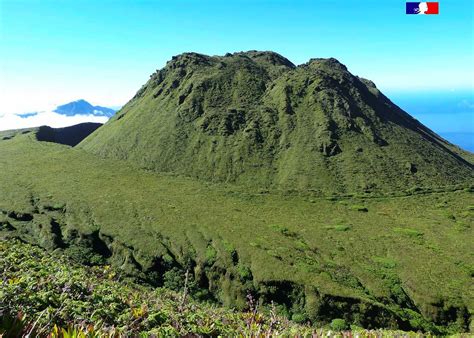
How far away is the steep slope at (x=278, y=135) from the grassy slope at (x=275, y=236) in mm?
14558

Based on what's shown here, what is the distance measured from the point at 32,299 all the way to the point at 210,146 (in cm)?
13823

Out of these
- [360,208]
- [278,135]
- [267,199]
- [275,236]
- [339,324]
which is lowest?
[339,324]

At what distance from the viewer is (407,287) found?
74875 mm

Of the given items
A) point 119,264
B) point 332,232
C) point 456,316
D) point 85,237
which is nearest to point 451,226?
point 332,232

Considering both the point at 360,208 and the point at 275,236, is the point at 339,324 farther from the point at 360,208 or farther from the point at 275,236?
the point at 360,208

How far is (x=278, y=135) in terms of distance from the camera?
15875 centimetres

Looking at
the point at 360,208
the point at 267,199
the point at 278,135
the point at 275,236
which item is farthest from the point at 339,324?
the point at 278,135

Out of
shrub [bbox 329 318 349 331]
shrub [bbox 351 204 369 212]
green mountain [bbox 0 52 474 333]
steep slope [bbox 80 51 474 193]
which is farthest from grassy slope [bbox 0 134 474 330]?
steep slope [bbox 80 51 474 193]

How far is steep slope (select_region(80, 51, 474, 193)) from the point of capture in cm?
14025

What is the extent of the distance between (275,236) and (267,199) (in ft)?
97.9

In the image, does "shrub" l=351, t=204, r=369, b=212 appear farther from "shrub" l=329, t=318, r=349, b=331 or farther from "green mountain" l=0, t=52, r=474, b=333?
"shrub" l=329, t=318, r=349, b=331

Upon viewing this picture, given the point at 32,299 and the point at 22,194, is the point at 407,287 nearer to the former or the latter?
the point at 32,299

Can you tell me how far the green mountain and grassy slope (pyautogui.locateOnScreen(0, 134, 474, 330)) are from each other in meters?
0.43

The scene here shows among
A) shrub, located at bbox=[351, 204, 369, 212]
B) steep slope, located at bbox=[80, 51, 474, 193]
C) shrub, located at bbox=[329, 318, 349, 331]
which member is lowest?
shrub, located at bbox=[329, 318, 349, 331]
